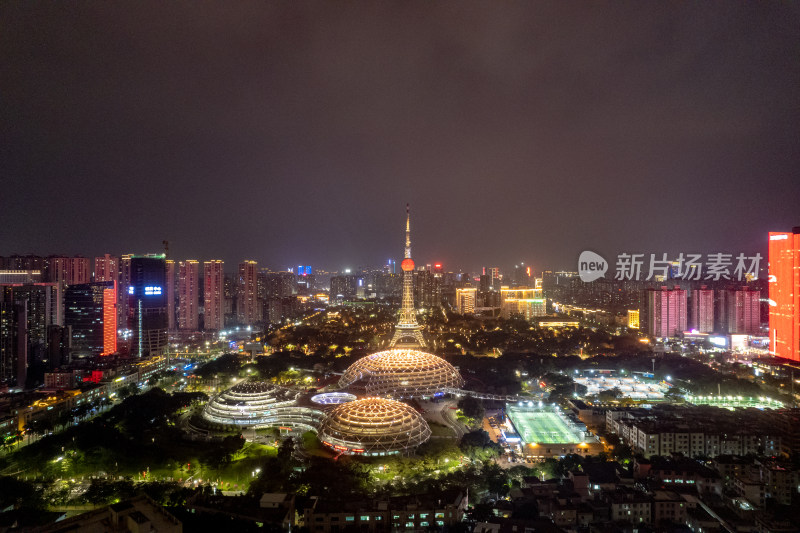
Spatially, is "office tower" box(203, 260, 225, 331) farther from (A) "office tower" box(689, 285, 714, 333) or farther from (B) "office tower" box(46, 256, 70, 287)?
(A) "office tower" box(689, 285, 714, 333)

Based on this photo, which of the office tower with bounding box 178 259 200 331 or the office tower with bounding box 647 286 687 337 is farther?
the office tower with bounding box 178 259 200 331

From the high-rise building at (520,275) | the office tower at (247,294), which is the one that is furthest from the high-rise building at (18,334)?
the high-rise building at (520,275)

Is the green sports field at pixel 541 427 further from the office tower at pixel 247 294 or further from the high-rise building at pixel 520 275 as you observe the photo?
the high-rise building at pixel 520 275

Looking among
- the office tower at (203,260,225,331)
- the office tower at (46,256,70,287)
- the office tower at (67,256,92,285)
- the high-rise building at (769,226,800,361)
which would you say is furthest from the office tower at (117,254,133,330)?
the high-rise building at (769,226,800,361)

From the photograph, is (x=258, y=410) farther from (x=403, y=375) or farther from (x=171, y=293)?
(x=171, y=293)

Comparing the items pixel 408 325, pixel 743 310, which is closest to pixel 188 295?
pixel 408 325

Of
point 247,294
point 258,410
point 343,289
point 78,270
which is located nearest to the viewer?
point 258,410

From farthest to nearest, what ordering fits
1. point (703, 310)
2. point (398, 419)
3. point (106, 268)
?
1. point (106, 268)
2. point (703, 310)
3. point (398, 419)
